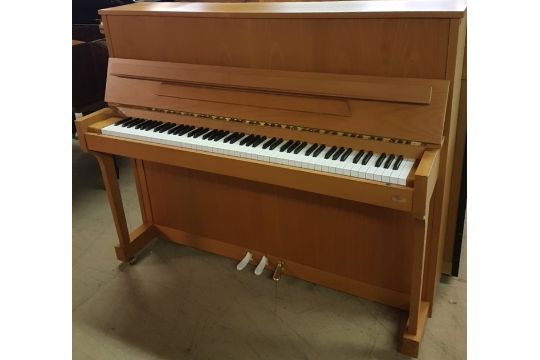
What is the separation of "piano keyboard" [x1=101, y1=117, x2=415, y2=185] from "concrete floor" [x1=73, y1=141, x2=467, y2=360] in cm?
75

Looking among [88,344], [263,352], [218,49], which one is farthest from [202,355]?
[218,49]

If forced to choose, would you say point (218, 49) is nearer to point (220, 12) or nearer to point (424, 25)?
point (220, 12)

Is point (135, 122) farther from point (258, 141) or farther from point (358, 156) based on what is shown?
point (358, 156)

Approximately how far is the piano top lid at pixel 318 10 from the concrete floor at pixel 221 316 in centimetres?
122

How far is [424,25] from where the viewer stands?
1.45m

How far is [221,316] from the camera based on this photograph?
1.98 m

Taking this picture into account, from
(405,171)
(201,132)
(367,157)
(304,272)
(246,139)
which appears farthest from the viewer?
(304,272)

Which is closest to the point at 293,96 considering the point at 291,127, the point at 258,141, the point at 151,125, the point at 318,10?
the point at 291,127

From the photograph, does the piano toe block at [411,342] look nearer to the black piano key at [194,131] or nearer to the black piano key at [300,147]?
the black piano key at [300,147]

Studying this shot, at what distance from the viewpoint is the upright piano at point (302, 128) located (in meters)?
1.49

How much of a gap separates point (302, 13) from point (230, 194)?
0.92 metres

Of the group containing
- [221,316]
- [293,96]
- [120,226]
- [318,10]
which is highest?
[318,10]

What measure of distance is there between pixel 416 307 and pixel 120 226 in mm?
1458

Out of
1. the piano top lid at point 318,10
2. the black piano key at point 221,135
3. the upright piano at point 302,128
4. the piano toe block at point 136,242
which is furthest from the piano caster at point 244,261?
the piano top lid at point 318,10
